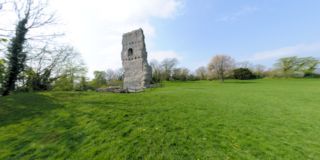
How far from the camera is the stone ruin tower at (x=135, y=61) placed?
63.2 ft

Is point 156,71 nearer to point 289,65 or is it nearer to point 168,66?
point 168,66

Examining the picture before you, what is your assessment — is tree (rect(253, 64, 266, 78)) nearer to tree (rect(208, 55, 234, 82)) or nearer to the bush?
the bush

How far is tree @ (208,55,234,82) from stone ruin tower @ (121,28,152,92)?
26436 millimetres

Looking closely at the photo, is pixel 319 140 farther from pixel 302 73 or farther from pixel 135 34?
pixel 302 73

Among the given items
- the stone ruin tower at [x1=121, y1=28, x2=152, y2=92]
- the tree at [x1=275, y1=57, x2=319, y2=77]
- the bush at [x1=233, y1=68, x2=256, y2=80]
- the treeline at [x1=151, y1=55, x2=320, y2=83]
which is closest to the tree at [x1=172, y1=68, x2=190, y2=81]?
the treeline at [x1=151, y1=55, x2=320, y2=83]

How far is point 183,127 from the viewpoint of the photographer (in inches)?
181

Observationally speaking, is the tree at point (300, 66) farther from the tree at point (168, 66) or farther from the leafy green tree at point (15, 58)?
the leafy green tree at point (15, 58)

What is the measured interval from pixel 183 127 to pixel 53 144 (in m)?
4.19

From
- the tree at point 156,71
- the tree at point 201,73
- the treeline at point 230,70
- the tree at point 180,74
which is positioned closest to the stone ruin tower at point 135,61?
the treeline at point 230,70

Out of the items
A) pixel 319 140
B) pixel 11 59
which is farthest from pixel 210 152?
pixel 11 59

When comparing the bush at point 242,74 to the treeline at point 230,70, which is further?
the bush at point 242,74

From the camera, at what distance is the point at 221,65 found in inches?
1491

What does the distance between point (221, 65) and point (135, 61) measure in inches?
1123

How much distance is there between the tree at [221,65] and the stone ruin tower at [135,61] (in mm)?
26436
